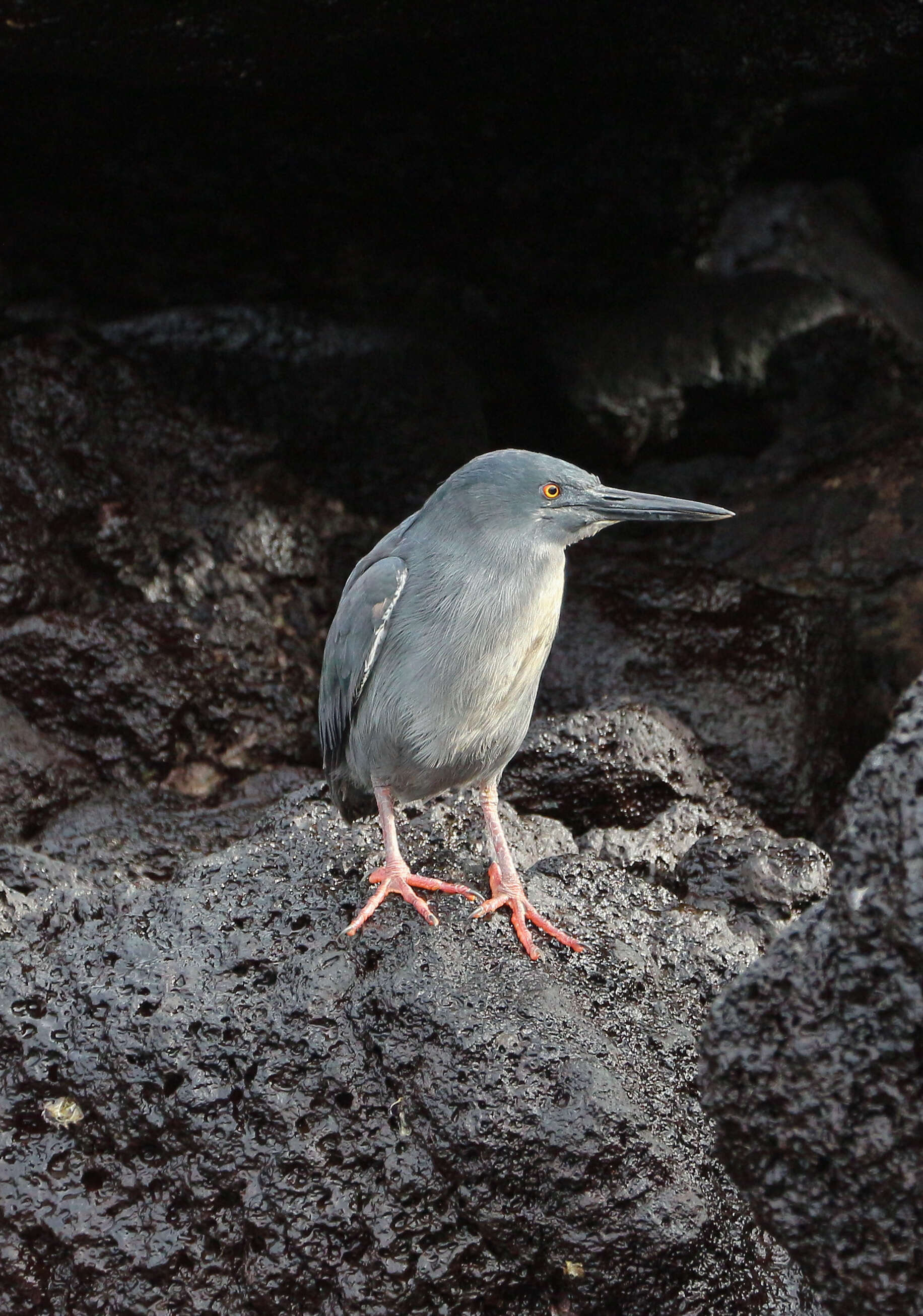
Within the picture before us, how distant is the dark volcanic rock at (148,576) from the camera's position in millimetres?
5445

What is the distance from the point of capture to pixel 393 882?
3312 mm

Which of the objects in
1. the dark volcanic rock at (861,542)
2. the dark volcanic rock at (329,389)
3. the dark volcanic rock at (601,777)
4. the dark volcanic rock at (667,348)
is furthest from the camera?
the dark volcanic rock at (667,348)

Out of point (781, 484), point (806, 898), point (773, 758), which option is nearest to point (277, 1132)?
point (806, 898)

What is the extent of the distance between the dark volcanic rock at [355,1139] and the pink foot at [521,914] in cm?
8

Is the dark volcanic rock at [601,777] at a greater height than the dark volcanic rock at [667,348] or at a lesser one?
lesser

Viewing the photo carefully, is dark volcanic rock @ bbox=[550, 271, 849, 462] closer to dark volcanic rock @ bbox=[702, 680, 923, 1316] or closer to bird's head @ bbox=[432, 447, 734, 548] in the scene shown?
bird's head @ bbox=[432, 447, 734, 548]

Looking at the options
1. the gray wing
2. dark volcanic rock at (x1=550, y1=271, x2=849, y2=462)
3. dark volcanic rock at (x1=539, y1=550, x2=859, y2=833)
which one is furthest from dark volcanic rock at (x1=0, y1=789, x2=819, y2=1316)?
dark volcanic rock at (x1=550, y1=271, x2=849, y2=462)

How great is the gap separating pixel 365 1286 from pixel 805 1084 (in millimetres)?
1209

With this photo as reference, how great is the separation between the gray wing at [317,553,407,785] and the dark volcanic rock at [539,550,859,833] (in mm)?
1711

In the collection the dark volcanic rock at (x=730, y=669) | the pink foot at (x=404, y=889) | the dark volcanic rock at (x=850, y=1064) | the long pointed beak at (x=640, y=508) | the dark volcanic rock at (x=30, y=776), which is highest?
the long pointed beak at (x=640, y=508)

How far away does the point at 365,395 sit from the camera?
21.2 ft

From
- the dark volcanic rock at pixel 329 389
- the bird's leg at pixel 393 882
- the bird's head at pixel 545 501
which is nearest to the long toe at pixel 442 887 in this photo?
the bird's leg at pixel 393 882

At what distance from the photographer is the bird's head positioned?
11.8 ft

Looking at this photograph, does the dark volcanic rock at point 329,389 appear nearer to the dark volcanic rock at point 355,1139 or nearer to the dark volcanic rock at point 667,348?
the dark volcanic rock at point 667,348
